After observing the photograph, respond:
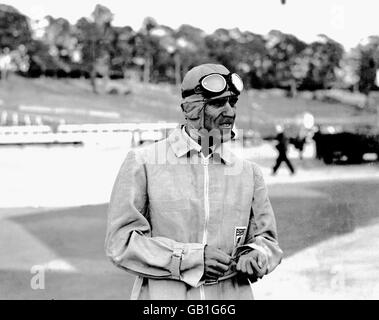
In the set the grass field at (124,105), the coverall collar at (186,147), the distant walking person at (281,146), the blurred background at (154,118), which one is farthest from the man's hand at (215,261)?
the distant walking person at (281,146)

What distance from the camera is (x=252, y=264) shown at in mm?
1224

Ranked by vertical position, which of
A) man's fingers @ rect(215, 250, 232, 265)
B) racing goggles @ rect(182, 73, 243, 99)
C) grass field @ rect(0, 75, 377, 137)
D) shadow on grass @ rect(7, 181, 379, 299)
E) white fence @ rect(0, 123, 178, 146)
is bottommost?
shadow on grass @ rect(7, 181, 379, 299)

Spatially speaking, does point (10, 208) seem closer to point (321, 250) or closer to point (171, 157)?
point (321, 250)

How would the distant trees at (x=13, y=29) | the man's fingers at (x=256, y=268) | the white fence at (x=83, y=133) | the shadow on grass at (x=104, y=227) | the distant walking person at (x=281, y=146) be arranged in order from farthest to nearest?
the distant walking person at (x=281, y=146) → the white fence at (x=83, y=133) → the distant trees at (x=13, y=29) → the shadow on grass at (x=104, y=227) → the man's fingers at (x=256, y=268)

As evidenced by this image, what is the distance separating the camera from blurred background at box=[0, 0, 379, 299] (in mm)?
4145

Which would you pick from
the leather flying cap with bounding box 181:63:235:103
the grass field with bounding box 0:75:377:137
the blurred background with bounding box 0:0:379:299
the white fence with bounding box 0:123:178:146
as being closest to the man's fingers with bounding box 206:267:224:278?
the leather flying cap with bounding box 181:63:235:103

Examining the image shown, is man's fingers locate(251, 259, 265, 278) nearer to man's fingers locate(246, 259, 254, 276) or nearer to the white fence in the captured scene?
man's fingers locate(246, 259, 254, 276)

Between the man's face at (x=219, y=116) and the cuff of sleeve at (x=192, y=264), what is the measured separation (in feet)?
0.79

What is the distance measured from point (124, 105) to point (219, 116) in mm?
5303

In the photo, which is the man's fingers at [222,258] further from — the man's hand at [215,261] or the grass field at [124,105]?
the grass field at [124,105]

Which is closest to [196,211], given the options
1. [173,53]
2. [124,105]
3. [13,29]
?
[173,53]

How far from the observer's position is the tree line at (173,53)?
4.41m

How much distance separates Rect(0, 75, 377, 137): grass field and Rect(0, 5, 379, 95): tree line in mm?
152
